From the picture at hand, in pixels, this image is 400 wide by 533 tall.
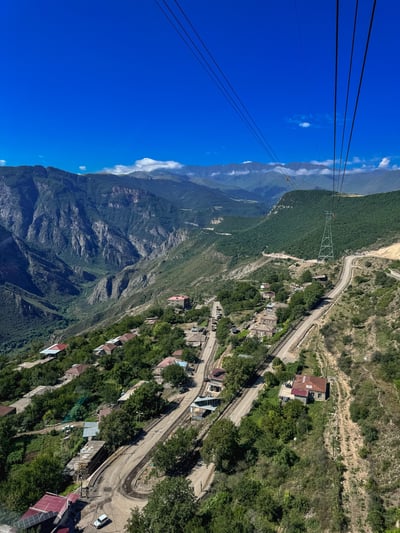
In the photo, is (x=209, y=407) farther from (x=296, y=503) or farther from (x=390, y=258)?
(x=390, y=258)

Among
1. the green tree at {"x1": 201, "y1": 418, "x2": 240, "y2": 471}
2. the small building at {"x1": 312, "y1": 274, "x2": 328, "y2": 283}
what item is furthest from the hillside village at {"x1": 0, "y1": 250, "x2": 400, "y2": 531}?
the green tree at {"x1": 201, "y1": 418, "x2": 240, "y2": 471}

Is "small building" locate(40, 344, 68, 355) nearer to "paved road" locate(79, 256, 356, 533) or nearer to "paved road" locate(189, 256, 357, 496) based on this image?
"paved road" locate(79, 256, 356, 533)

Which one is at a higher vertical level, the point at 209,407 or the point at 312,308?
the point at 312,308

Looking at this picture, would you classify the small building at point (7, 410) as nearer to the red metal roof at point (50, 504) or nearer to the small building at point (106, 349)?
the small building at point (106, 349)

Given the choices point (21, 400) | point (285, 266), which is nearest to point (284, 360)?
point (21, 400)

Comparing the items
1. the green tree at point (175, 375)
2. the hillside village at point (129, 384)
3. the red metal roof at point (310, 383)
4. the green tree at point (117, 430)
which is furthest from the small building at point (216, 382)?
the green tree at point (117, 430)
